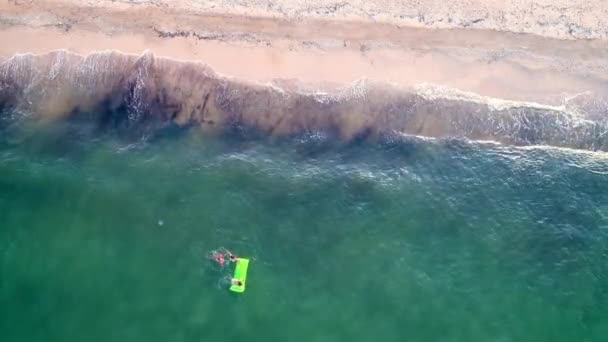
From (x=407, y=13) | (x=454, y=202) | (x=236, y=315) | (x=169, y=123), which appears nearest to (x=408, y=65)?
(x=407, y=13)

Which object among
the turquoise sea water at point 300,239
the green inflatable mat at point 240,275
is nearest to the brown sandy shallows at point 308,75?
the turquoise sea water at point 300,239

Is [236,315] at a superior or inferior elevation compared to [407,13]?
inferior

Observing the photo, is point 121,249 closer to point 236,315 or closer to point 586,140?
point 236,315

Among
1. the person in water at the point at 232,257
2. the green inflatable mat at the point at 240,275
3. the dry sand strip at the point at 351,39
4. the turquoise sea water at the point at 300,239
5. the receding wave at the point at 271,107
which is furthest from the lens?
the dry sand strip at the point at 351,39

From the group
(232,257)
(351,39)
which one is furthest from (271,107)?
(232,257)

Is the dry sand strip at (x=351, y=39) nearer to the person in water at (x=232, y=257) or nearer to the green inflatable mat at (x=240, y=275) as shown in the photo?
the person in water at (x=232, y=257)

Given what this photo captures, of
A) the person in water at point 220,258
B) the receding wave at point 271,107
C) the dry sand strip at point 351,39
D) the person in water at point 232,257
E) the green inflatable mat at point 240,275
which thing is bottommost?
the green inflatable mat at point 240,275

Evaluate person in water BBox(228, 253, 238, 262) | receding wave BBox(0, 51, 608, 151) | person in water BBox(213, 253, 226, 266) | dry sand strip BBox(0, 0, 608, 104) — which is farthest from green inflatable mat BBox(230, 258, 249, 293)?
dry sand strip BBox(0, 0, 608, 104)
